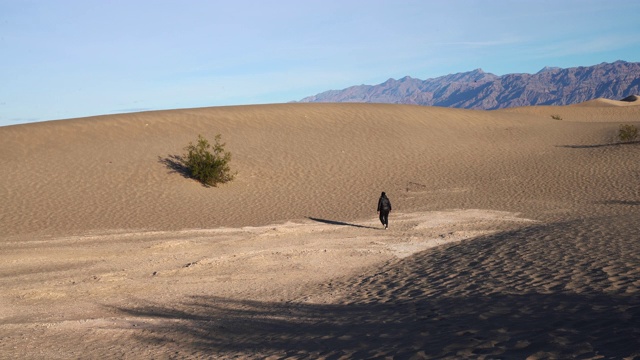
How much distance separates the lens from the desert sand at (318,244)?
762 centimetres

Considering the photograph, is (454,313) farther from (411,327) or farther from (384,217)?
(384,217)

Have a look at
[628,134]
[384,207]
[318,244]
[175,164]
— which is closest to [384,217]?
[384,207]

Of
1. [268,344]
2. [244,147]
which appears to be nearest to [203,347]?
[268,344]

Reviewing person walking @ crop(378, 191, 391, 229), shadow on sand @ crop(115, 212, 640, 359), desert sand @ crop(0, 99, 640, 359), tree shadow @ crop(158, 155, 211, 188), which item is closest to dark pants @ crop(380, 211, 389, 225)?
person walking @ crop(378, 191, 391, 229)

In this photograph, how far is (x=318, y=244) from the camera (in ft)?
50.3

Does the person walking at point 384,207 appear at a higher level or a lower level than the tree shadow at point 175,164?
lower

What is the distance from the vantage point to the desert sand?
7617mm

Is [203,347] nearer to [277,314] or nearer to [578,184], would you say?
[277,314]

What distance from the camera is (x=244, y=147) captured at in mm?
31375

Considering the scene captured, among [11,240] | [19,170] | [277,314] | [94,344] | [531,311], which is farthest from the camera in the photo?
[19,170]

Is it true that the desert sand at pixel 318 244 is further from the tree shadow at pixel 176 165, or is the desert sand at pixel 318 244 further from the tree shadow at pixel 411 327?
the tree shadow at pixel 176 165

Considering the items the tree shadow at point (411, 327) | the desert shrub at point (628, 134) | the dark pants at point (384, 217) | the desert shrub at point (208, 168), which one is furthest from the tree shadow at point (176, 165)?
the desert shrub at point (628, 134)

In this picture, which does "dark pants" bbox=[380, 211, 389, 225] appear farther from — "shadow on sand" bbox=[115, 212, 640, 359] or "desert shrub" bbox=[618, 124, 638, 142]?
"desert shrub" bbox=[618, 124, 638, 142]

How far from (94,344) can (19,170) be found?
20.2 meters
